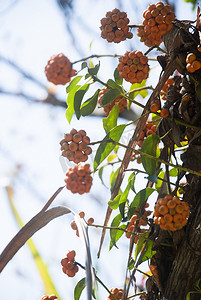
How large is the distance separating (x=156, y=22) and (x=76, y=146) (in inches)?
8.7

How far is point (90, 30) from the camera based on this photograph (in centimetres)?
223

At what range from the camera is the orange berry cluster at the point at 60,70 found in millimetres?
795

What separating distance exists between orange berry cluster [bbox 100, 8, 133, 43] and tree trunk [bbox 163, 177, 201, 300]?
303 millimetres

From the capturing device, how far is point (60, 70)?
0.80 metres

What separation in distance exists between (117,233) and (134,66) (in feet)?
0.91

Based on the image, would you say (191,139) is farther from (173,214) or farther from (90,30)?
(90,30)

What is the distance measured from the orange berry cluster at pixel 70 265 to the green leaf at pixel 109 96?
0.26 m

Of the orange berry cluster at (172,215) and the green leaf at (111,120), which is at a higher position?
the green leaf at (111,120)

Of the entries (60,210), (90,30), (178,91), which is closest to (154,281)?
(60,210)

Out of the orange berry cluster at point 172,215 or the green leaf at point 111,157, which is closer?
the orange berry cluster at point 172,215

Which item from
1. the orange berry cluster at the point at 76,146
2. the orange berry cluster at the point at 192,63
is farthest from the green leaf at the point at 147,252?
the orange berry cluster at the point at 192,63

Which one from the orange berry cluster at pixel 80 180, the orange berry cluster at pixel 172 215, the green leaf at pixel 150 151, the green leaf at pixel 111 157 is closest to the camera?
the orange berry cluster at pixel 172 215

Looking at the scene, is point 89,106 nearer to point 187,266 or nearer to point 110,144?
point 110,144

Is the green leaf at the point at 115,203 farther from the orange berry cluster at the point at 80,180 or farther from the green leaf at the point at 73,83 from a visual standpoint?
the green leaf at the point at 73,83
